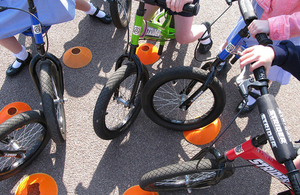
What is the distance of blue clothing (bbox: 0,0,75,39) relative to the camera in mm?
1896

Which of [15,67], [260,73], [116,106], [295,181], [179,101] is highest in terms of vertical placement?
[260,73]

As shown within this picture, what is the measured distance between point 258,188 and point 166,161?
87 centimetres

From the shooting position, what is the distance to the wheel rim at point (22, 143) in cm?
184

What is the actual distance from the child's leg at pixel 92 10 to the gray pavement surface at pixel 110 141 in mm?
154

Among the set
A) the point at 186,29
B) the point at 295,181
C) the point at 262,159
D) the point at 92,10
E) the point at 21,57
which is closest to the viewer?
the point at 295,181

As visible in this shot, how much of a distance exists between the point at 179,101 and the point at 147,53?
851mm

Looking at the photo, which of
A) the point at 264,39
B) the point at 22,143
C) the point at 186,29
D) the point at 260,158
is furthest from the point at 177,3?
the point at 22,143

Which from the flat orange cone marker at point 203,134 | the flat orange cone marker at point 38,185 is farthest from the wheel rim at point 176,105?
the flat orange cone marker at point 38,185

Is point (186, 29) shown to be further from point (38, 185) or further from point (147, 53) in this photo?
point (38, 185)

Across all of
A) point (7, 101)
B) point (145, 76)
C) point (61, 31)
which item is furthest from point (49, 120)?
point (61, 31)

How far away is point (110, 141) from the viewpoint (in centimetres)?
220

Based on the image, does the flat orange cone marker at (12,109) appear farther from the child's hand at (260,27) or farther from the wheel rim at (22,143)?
the child's hand at (260,27)

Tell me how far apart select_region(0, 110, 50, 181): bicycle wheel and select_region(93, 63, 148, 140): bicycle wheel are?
513 mm

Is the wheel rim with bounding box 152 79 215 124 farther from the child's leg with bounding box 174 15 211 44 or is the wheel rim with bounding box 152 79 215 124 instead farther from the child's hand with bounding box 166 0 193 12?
the child's hand with bounding box 166 0 193 12
